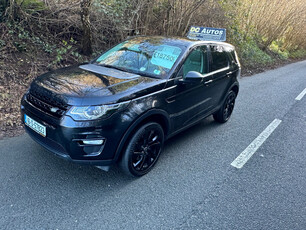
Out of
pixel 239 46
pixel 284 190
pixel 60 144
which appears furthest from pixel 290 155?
pixel 239 46

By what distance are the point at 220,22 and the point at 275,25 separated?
9.93 meters

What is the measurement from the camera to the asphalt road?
254 centimetres

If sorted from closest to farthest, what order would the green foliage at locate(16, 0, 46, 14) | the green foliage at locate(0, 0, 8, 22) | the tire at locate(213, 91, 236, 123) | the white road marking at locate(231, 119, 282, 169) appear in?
the white road marking at locate(231, 119, 282, 169), the tire at locate(213, 91, 236, 123), the green foliage at locate(0, 0, 8, 22), the green foliage at locate(16, 0, 46, 14)

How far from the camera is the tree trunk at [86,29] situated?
249 inches

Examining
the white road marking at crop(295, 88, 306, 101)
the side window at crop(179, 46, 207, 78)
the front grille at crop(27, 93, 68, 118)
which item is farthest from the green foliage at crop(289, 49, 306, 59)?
the front grille at crop(27, 93, 68, 118)

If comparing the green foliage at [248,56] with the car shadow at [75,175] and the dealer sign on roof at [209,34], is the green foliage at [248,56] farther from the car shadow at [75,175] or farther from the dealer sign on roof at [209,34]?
the car shadow at [75,175]

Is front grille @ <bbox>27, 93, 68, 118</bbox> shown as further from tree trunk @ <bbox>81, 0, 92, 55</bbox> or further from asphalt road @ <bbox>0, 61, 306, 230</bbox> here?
tree trunk @ <bbox>81, 0, 92, 55</bbox>

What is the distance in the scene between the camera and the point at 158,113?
3176 mm

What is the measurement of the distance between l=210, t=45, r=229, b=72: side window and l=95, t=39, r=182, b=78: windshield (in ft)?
3.02

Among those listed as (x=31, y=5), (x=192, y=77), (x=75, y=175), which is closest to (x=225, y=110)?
(x=192, y=77)

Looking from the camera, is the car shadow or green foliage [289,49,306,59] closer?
the car shadow

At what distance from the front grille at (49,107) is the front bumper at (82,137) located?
4 centimetres

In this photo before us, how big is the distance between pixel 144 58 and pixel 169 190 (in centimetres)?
192

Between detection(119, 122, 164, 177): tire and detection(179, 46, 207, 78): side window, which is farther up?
detection(179, 46, 207, 78): side window
